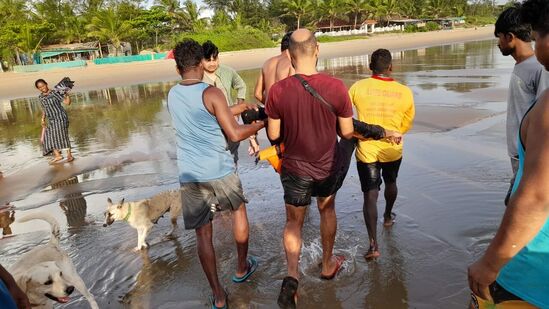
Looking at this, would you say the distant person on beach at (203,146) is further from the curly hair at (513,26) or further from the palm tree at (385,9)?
the palm tree at (385,9)

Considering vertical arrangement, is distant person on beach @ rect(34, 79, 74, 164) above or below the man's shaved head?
below

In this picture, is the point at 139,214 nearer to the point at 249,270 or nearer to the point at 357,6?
the point at 249,270

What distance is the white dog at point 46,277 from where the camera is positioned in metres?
3.02

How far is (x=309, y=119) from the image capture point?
3240mm

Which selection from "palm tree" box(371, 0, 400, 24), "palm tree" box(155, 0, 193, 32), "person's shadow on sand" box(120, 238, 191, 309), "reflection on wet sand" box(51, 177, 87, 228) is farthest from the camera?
"palm tree" box(371, 0, 400, 24)

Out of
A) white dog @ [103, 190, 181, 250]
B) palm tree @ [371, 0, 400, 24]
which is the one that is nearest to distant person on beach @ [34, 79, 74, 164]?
white dog @ [103, 190, 181, 250]

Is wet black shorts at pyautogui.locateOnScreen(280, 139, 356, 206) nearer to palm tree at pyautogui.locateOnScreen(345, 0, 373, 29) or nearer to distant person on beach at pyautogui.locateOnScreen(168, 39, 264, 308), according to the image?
distant person on beach at pyautogui.locateOnScreen(168, 39, 264, 308)

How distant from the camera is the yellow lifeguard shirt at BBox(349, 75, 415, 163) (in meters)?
4.06

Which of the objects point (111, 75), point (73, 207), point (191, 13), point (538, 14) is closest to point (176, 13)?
point (191, 13)

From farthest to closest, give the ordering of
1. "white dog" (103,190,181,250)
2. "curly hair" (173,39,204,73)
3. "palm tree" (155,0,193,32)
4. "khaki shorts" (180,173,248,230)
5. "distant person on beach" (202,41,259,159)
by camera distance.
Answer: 1. "palm tree" (155,0,193,32)
2. "white dog" (103,190,181,250)
3. "distant person on beach" (202,41,259,159)
4. "khaki shorts" (180,173,248,230)
5. "curly hair" (173,39,204,73)

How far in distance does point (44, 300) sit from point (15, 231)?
320 centimetres

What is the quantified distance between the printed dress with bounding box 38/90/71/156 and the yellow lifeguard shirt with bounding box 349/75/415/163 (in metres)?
7.46

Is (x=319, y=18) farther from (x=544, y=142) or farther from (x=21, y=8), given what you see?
(x=544, y=142)

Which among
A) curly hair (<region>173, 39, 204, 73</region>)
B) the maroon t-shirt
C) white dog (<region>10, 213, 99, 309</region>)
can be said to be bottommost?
white dog (<region>10, 213, 99, 309</region>)
